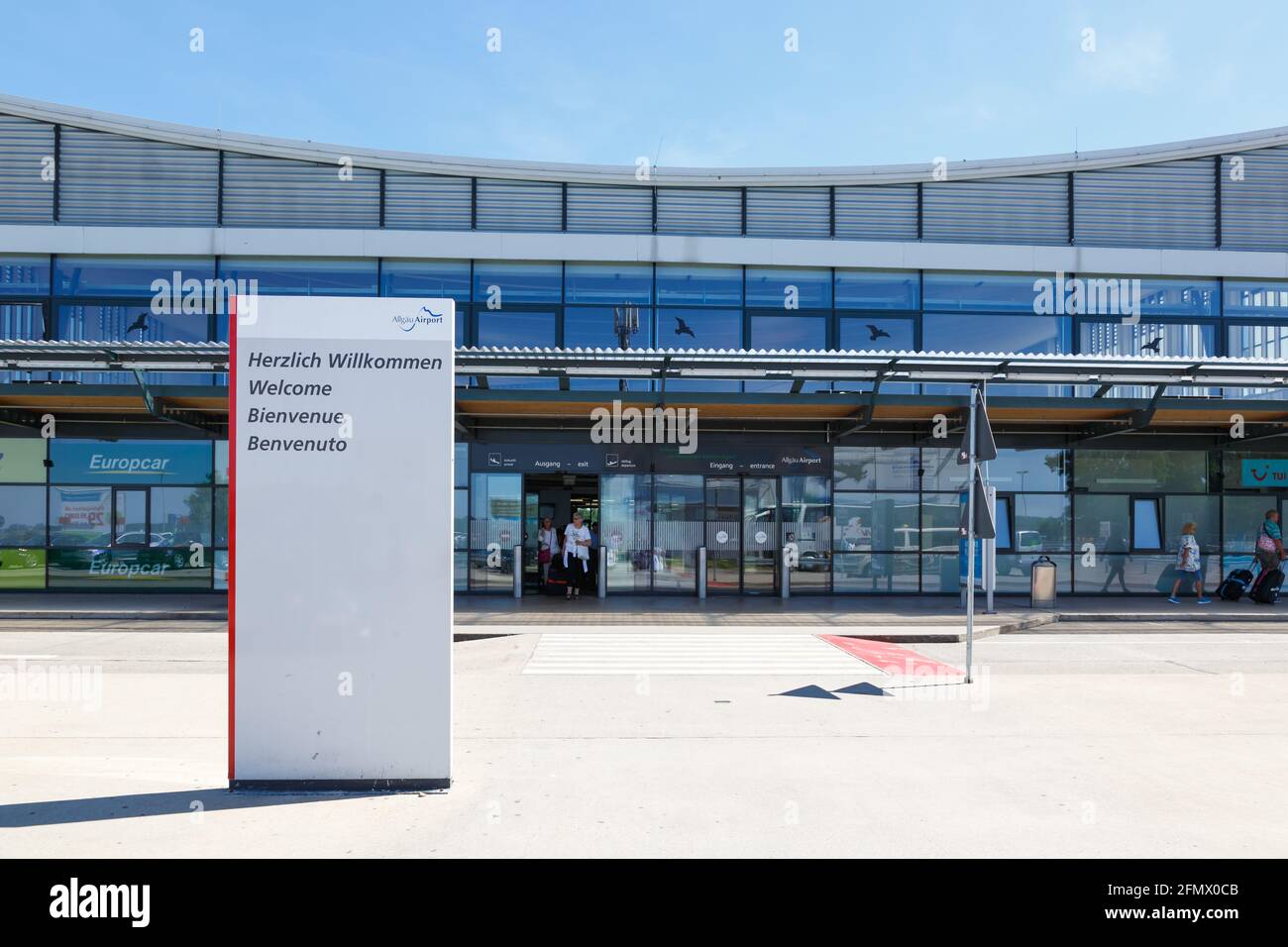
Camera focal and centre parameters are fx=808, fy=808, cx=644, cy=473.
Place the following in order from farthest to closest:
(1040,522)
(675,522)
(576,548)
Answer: (1040,522)
(675,522)
(576,548)

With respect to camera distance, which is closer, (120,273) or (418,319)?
(418,319)

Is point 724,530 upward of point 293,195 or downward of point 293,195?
downward

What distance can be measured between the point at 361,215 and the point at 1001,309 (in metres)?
15.4

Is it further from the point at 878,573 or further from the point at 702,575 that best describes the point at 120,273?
the point at 878,573

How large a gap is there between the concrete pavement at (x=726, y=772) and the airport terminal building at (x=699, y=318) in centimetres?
856

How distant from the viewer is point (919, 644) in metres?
12.5

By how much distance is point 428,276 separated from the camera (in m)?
18.9

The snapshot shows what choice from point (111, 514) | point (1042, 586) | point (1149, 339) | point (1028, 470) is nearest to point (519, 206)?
point (111, 514)

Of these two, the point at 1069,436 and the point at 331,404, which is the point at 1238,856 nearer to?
the point at 331,404

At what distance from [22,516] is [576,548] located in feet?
40.4

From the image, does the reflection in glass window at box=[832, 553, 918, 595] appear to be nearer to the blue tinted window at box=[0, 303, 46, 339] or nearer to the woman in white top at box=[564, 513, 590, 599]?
the woman in white top at box=[564, 513, 590, 599]

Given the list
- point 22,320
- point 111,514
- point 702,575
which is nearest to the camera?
point 702,575

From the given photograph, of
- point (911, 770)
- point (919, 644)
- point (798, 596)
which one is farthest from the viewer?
point (798, 596)
